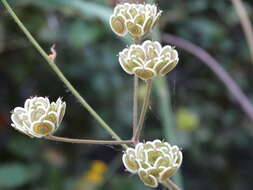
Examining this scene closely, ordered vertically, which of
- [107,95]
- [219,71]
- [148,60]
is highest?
[107,95]

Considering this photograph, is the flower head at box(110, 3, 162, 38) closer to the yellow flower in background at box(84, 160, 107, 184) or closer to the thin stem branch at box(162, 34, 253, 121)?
the thin stem branch at box(162, 34, 253, 121)

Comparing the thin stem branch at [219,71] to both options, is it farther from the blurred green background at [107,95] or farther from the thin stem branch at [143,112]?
the thin stem branch at [143,112]

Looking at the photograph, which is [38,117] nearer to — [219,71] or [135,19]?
[135,19]

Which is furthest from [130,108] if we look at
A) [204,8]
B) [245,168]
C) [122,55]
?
[122,55]

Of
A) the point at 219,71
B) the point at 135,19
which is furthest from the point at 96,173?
the point at 135,19

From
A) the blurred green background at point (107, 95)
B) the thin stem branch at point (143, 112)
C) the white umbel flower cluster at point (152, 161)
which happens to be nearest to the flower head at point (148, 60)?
the thin stem branch at point (143, 112)

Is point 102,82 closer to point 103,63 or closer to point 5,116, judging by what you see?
point 103,63

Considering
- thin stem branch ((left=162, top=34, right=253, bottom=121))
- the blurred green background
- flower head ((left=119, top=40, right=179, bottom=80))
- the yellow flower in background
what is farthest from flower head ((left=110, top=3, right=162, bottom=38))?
the yellow flower in background
